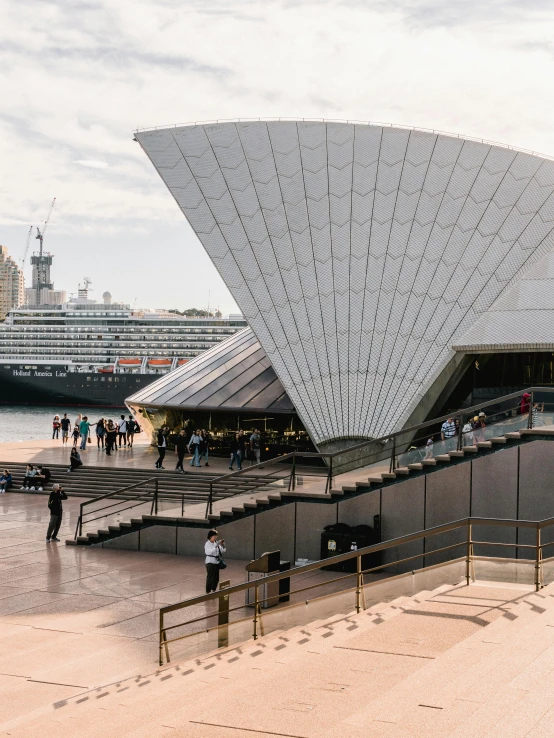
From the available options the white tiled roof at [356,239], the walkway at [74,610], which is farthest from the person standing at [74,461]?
the white tiled roof at [356,239]

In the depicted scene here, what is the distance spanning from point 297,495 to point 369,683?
1044 cm

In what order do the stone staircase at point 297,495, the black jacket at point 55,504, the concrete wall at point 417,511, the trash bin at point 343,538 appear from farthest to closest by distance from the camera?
the black jacket at point 55,504 < the trash bin at point 343,538 < the stone staircase at point 297,495 < the concrete wall at point 417,511

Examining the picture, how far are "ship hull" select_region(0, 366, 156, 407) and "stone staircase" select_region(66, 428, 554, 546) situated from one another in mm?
69749

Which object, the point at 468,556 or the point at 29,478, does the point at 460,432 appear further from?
the point at 29,478

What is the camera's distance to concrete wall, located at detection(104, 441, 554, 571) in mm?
A: 15945

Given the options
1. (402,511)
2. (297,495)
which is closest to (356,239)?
(297,495)

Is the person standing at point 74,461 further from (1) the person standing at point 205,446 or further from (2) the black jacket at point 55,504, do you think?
(2) the black jacket at point 55,504

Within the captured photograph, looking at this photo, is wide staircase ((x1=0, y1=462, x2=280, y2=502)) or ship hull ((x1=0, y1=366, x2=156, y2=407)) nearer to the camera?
wide staircase ((x1=0, y1=462, x2=280, y2=502))

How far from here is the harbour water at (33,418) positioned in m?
55.3

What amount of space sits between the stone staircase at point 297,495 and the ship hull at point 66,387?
69.7m

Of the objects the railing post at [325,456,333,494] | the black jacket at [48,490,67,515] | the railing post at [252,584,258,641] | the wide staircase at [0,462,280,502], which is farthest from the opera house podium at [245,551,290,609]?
the wide staircase at [0,462,280,502]

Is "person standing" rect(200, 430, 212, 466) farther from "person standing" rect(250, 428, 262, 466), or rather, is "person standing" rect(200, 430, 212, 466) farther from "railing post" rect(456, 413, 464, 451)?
"railing post" rect(456, 413, 464, 451)

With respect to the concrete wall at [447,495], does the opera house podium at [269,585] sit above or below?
below

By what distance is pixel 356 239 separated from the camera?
89.2ft
